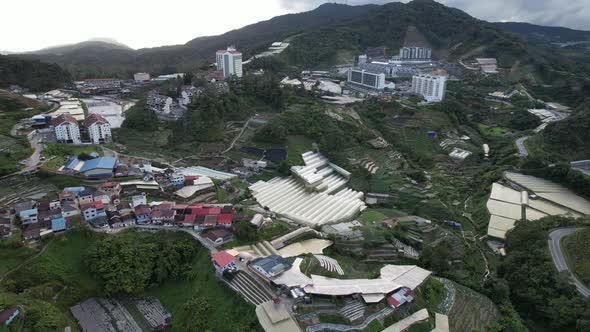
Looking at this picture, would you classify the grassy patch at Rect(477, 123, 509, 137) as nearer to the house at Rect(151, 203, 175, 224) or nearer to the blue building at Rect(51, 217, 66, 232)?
the house at Rect(151, 203, 175, 224)

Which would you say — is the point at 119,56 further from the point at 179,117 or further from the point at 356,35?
the point at 179,117

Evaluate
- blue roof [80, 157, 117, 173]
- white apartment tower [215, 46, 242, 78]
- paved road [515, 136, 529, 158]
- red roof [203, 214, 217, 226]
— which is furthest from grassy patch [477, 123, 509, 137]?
blue roof [80, 157, 117, 173]

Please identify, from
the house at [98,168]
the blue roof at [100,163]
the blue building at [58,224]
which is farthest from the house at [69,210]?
the blue roof at [100,163]

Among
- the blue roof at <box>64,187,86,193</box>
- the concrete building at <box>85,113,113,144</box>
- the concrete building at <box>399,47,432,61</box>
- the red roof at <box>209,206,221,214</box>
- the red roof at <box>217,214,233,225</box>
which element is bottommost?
the red roof at <box>217,214,233,225</box>

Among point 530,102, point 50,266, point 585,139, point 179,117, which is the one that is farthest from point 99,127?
point 530,102

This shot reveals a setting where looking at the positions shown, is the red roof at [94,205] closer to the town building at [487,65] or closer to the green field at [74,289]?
the green field at [74,289]

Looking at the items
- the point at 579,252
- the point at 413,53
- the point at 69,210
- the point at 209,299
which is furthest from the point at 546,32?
the point at 69,210

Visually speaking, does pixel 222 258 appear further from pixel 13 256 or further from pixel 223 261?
pixel 13 256
